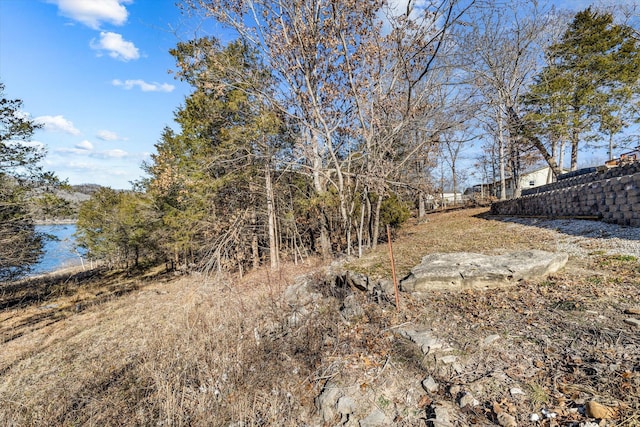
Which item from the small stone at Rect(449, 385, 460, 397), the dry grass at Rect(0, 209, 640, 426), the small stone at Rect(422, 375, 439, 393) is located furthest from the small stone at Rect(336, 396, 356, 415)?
the small stone at Rect(449, 385, 460, 397)

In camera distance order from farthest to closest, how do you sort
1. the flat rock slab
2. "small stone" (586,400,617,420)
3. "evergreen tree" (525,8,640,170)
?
"evergreen tree" (525,8,640,170)
the flat rock slab
"small stone" (586,400,617,420)

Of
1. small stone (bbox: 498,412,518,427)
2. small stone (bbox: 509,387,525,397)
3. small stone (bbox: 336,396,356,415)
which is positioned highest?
small stone (bbox: 509,387,525,397)

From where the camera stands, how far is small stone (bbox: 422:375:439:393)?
2.67m

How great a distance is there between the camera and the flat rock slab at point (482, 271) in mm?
4473

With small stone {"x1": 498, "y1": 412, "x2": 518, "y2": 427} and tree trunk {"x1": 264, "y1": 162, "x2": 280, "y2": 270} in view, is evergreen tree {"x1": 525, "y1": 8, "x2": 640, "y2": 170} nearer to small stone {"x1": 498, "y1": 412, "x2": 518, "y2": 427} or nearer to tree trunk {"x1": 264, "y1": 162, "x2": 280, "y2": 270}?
tree trunk {"x1": 264, "y1": 162, "x2": 280, "y2": 270}

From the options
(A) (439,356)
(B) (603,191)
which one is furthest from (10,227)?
(B) (603,191)

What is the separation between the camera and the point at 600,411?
1.99m

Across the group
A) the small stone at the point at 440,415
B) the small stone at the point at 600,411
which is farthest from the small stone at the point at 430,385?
the small stone at the point at 600,411

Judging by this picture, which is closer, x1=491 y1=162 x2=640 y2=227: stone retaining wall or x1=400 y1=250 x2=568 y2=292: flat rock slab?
x1=400 y1=250 x2=568 y2=292: flat rock slab

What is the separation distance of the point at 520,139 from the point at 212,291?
19443mm

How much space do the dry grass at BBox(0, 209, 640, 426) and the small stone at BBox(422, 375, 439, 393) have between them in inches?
2.9

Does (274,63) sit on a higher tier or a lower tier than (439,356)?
higher

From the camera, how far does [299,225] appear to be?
1137cm

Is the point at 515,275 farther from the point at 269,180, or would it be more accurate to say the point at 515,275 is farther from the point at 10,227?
the point at 10,227
